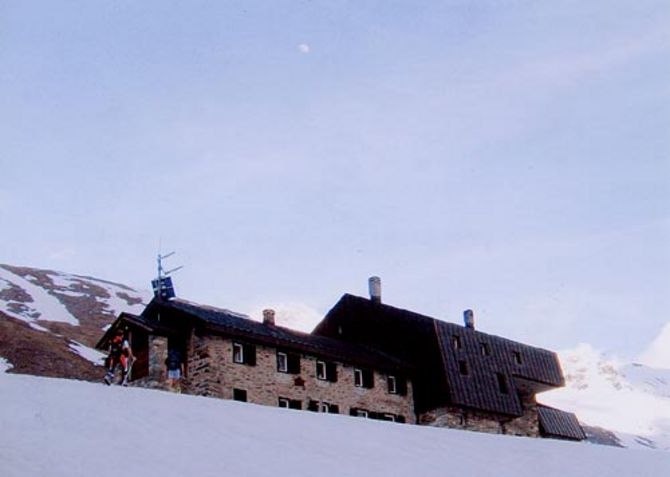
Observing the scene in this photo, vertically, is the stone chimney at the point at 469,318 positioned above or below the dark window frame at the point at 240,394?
above

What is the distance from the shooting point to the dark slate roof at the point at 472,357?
45.7 meters

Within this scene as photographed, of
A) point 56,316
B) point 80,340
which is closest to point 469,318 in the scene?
point 80,340

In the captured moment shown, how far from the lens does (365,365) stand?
42.9m

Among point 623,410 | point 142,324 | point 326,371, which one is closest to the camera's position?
point 142,324

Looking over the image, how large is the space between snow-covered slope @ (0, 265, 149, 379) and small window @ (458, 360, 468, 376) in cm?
2860

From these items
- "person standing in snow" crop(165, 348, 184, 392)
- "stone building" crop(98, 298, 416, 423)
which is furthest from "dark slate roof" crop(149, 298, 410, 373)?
"person standing in snow" crop(165, 348, 184, 392)

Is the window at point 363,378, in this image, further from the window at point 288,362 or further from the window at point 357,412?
the window at point 288,362

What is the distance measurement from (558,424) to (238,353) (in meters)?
23.4

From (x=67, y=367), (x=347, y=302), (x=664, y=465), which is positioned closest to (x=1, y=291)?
(x=67, y=367)

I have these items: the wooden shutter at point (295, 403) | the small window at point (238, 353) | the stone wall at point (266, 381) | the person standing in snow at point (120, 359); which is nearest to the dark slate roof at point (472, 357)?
the stone wall at point (266, 381)

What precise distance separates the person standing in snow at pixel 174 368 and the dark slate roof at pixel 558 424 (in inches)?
886

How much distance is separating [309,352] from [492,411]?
11.3m

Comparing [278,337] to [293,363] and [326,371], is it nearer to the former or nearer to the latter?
[293,363]

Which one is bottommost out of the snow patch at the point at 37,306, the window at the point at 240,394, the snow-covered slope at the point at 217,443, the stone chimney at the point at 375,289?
the snow-covered slope at the point at 217,443
